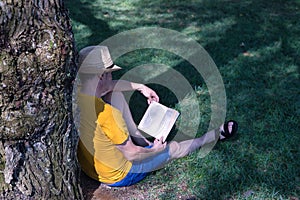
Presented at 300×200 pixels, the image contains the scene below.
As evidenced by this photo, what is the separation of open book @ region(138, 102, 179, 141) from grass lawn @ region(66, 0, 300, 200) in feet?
0.92

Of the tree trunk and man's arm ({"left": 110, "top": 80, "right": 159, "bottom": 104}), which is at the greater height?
the tree trunk

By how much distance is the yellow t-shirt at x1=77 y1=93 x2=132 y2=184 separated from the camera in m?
2.98

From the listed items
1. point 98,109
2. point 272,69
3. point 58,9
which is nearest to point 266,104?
point 272,69

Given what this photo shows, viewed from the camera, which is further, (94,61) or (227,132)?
(227,132)

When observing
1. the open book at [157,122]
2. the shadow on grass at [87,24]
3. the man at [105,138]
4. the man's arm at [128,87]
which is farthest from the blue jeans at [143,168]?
the shadow on grass at [87,24]


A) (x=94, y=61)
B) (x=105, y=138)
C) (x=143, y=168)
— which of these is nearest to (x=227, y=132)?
(x=143, y=168)

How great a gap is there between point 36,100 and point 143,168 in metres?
1.15

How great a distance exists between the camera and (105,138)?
3.05 meters

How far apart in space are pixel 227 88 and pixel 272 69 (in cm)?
75

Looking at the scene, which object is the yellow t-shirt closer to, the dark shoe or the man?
the man

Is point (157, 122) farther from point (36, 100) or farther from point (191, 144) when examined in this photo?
point (36, 100)

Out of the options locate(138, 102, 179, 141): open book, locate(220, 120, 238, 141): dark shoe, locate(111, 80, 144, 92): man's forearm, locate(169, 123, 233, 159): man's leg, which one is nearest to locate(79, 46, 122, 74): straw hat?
locate(111, 80, 144, 92): man's forearm

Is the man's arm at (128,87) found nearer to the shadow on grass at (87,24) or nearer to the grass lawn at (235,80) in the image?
the grass lawn at (235,80)

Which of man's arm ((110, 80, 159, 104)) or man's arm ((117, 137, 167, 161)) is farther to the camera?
man's arm ((110, 80, 159, 104))
